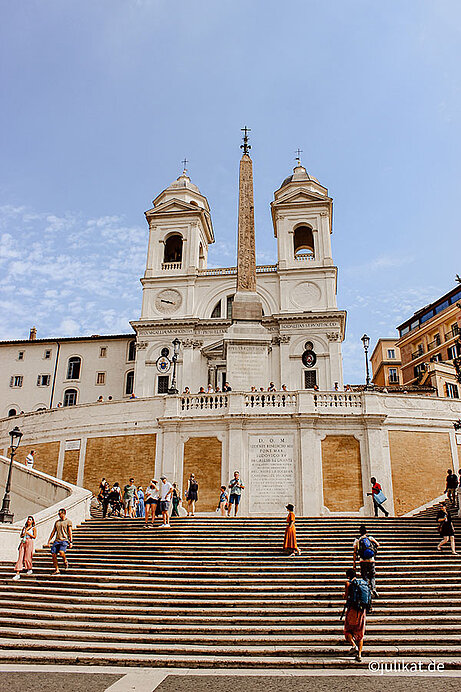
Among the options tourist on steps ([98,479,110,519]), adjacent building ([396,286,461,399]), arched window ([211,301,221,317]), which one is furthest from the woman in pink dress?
adjacent building ([396,286,461,399])

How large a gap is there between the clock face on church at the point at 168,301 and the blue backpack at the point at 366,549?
114ft

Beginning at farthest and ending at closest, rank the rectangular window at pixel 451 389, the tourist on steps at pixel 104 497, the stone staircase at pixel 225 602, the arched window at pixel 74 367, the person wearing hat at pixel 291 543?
the arched window at pixel 74 367 → the rectangular window at pixel 451 389 → the tourist on steps at pixel 104 497 → the person wearing hat at pixel 291 543 → the stone staircase at pixel 225 602

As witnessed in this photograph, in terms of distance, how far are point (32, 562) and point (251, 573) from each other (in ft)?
16.0

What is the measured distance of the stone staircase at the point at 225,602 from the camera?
339 inches

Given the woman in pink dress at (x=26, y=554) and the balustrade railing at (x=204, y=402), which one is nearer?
the woman in pink dress at (x=26, y=554)

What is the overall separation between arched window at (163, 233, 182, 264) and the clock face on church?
4.22 meters

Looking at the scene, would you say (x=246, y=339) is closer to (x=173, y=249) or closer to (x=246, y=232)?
(x=246, y=232)

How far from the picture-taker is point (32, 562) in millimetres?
13094

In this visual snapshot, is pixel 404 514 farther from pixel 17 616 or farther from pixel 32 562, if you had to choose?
pixel 17 616

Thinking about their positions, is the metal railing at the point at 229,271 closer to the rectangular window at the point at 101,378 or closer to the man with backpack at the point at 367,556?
the rectangular window at the point at 101,378

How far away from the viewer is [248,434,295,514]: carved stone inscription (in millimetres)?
20875

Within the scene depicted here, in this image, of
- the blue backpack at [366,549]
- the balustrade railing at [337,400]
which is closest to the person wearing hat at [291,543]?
the blue backpack at [366,549]

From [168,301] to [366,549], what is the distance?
35.6m

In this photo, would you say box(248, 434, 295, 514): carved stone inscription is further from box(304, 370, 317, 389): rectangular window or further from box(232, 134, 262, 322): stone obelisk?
box(304, 370, 317, 389): rectangular window
